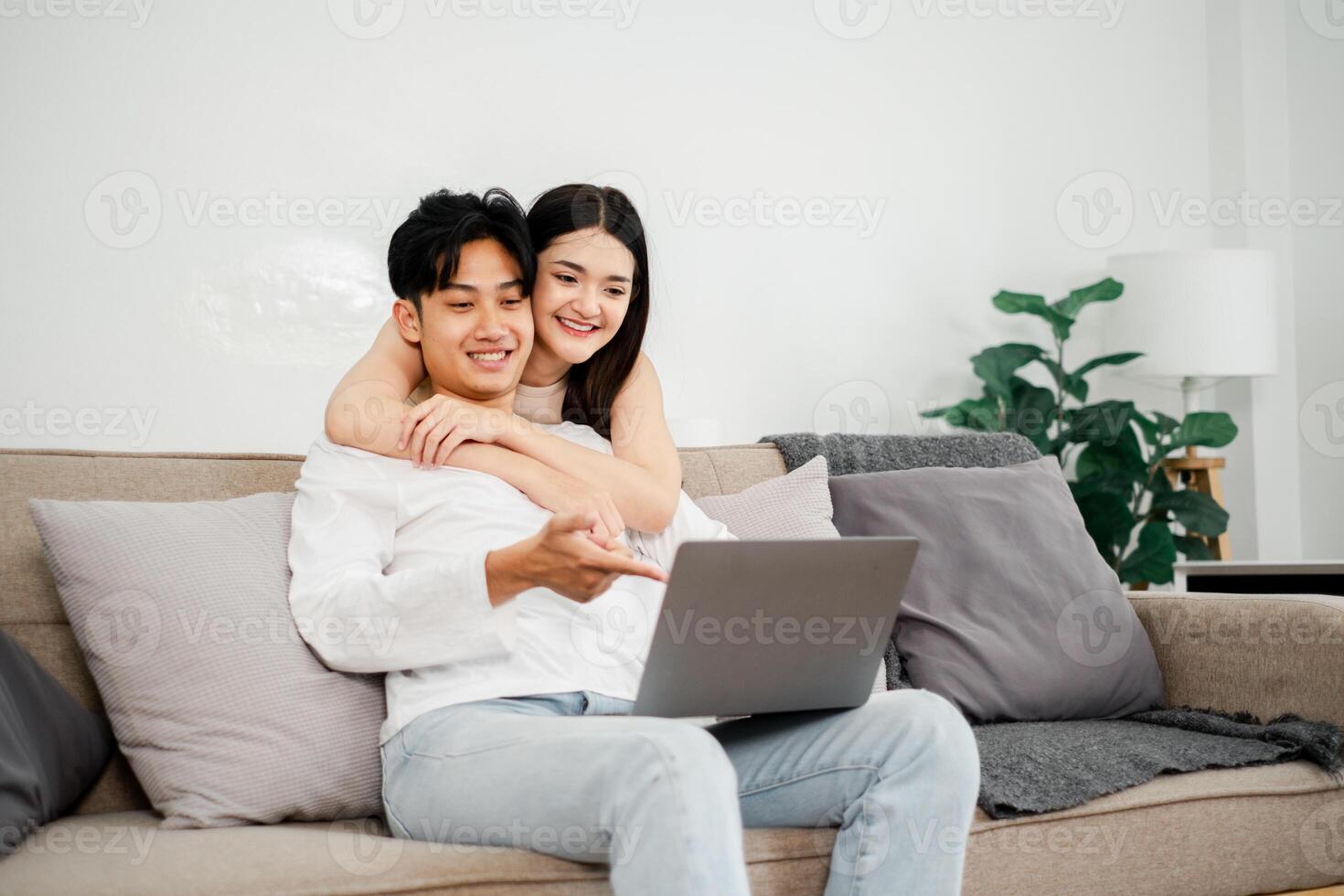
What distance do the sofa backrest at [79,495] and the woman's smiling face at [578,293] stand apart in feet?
1.41

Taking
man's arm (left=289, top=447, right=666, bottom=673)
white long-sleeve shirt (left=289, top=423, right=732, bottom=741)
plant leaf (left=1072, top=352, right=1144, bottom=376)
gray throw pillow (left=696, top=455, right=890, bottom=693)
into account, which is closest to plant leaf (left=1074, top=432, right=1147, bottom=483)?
plant leaf (left=1072, top=352, right=1144, bottom=376)

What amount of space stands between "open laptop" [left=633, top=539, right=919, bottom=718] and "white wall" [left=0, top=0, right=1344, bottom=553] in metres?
1.92

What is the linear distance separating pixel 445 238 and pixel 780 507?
0.69 meters

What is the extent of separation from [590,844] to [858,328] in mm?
2460

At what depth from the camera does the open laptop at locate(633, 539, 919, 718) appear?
3.79ft

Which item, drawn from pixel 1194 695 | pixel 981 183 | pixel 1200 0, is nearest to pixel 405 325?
pixel 1194 695

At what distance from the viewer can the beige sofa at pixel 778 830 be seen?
1.21m

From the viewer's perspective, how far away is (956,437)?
229 cm

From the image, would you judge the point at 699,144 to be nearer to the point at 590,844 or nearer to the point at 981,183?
the point at 981,183

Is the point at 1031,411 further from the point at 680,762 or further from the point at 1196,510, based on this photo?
the point at 680,762

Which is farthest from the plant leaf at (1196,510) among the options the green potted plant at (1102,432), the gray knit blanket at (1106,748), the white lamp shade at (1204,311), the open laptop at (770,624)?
the open laptop at (770,624)

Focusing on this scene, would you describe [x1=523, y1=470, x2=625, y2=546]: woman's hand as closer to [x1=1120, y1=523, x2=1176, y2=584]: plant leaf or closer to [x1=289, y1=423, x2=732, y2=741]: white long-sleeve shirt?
[x1=289, y1=423, x2=732, y2=741]: white long-sleeve shirt

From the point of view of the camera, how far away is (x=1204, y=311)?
3227 millimetres

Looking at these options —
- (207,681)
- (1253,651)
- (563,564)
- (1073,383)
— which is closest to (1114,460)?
(1073,383)
